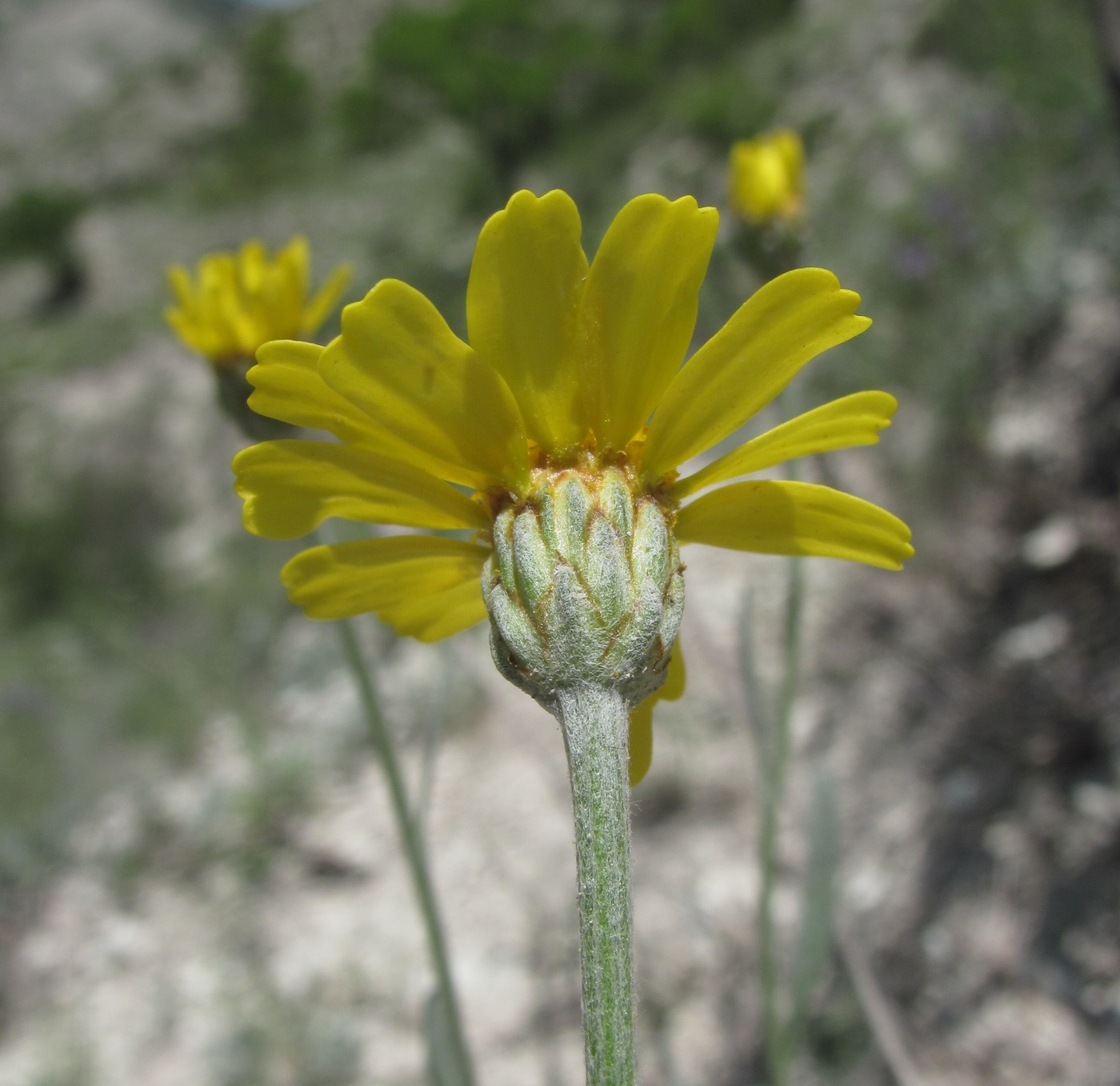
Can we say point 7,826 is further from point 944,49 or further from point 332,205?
point 332,205

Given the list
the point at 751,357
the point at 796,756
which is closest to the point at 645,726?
the point at 751,357

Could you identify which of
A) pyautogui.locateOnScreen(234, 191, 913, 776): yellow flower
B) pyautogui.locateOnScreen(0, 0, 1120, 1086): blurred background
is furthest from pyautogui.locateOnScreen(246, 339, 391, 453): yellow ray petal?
pyautogui.locateOnScreen(0, 0, 1120, 1086): blurred background

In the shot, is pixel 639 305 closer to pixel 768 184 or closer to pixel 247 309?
pixel 247 309

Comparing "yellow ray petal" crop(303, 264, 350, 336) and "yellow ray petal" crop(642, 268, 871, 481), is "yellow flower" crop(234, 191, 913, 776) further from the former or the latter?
"yellow ray petal" crop(303, 264, 350, 336)

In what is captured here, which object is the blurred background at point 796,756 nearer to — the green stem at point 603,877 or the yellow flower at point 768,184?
the yellow flower at point 768,184

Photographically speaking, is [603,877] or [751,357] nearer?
[603,877]

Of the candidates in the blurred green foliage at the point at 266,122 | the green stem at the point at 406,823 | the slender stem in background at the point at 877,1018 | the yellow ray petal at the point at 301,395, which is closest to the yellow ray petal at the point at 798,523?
the yellow ray petal at the point at 301,395
